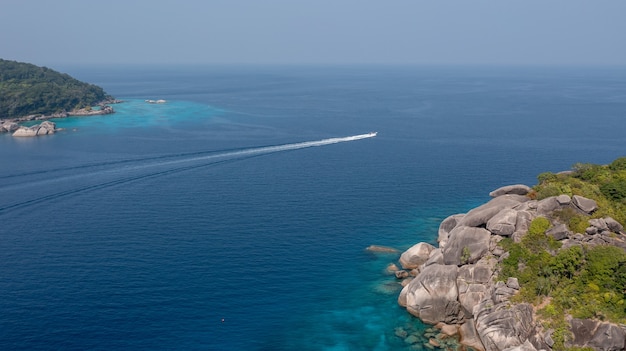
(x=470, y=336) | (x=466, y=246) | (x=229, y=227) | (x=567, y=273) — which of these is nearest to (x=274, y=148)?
(x=229, y=227)

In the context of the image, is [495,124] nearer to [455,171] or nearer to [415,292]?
[455,171]

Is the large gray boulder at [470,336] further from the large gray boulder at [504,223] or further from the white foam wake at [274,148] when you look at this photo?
the white foam wake at [274,148]

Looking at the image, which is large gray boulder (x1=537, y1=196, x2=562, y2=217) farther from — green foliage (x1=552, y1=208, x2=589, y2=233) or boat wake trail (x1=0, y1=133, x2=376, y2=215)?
boat wake trail (x1=0, y1=133, x2=376, y2=215)

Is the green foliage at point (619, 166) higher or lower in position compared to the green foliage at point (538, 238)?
higher

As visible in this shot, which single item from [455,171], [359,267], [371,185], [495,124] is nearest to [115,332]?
[359,267]

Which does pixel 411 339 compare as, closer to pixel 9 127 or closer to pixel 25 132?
pixel 25 132

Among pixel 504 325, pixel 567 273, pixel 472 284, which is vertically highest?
pixel 567 273

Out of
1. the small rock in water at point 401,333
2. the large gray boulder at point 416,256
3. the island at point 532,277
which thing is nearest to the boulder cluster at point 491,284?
the island at point 532,277
